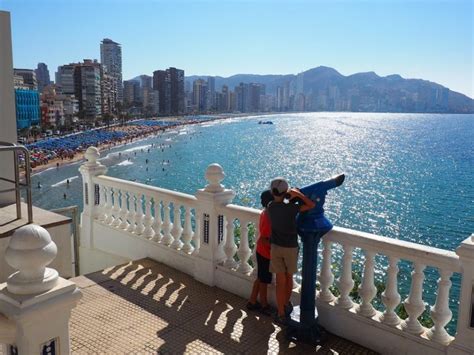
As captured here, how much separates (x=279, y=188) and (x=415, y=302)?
5.23 ft

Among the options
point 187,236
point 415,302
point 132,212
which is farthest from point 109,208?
point 415,302

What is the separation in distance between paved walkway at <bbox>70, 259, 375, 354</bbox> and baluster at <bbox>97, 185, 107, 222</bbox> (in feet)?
5.41

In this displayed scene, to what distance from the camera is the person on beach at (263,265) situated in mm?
4613

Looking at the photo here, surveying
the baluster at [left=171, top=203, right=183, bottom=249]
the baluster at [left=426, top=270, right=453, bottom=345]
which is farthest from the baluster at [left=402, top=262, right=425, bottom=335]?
the baluster at [left=171, top=203, right=183, bottom=249]

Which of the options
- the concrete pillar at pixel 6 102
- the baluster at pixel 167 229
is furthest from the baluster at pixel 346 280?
the concrete pillar at pixel 6 102

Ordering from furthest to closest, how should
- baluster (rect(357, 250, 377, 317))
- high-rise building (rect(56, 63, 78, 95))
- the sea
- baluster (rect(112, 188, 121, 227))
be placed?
high-rise building (rect(56, 63, 78, 95)) → the sea → baluster (rect(112, 188, 121, 227)) → baluster (rect(357, 250, 377, 317))

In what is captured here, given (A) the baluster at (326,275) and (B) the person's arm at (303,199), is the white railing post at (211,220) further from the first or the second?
(B) the person's arm at (303,199)

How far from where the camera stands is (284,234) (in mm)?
4301

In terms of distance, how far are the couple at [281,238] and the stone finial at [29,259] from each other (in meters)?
2.47

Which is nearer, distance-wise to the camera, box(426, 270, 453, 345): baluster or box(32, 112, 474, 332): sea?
box(426, 270, 453, 345): baluster

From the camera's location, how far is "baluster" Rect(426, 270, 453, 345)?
148 inches

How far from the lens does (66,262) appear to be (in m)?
4.81

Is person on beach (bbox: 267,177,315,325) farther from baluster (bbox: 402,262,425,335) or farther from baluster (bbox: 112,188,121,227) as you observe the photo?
baluster (bbox: 112,188,121,227)

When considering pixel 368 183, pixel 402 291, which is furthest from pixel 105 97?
pixel 402 291
